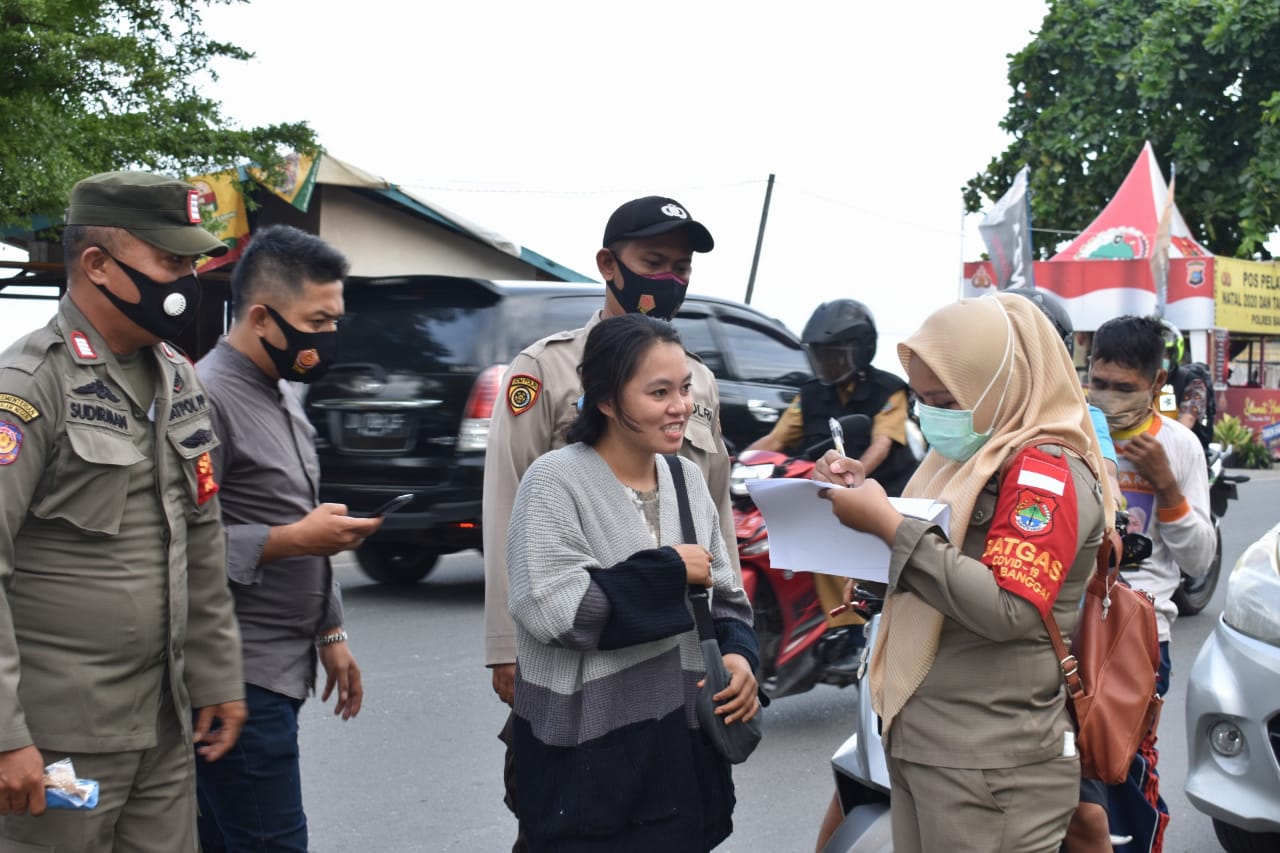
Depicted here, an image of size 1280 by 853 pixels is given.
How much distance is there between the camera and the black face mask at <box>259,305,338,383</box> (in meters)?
3.03

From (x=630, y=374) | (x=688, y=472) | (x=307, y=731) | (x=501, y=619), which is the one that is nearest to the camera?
(x=630, y=374)

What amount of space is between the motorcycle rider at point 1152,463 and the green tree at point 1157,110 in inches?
945

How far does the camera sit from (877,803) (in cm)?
318

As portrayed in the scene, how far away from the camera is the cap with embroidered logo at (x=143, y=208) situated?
8.09ft

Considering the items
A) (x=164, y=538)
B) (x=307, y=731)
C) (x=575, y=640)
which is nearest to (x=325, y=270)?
(x=164, y=538)

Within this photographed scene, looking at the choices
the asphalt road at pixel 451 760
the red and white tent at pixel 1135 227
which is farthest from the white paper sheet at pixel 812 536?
the red and white tent at pixel 1135 227

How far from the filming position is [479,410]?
7.48 m

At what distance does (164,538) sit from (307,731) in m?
3.39

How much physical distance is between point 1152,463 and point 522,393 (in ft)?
6.19

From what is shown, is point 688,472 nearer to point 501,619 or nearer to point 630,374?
point 630,374

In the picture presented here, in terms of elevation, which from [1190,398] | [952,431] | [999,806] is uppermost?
[952,431]

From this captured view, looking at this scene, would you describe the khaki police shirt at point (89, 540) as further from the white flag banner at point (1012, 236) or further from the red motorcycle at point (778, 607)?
the white flag banner at point (1012, 236)


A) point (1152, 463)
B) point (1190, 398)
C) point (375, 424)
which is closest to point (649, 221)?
point (1152, 463)

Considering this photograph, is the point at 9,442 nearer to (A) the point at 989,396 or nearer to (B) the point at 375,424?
(A) the point at 989,396
